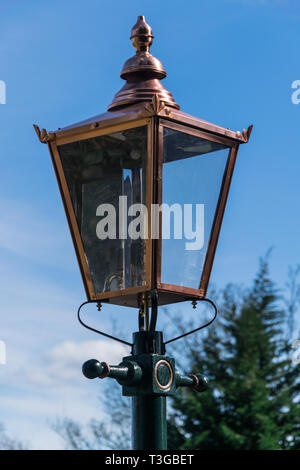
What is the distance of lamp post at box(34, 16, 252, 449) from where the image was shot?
3314mm

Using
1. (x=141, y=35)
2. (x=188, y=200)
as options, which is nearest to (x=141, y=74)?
(x=141, y=35)

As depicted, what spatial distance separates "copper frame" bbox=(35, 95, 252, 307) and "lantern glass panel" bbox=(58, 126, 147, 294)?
3 centimetres

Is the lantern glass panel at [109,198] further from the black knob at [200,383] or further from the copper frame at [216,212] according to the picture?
the black knob at [200,383]

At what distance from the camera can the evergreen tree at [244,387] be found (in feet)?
56.9

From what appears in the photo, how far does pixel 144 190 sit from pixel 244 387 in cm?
1474

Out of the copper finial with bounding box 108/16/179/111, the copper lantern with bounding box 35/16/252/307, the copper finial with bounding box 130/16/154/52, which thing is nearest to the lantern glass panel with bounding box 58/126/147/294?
the copper lantern with bounding box 35/16/252/307

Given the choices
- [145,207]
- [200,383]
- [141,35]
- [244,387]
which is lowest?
[200,383]

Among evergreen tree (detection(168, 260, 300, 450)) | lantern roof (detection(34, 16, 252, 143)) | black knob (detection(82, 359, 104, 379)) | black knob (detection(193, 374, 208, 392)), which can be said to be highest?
evergreen tree (detection(168, 260, 300, 450))

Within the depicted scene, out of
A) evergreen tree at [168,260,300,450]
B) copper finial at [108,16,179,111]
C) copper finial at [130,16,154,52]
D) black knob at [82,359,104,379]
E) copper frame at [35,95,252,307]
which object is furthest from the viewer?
evergreen tree at [168,260,300,450]

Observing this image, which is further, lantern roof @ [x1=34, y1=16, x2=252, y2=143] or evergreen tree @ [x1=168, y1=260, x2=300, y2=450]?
evergreen tree @ [x1=168, y1=260, x2=300, y2=450]

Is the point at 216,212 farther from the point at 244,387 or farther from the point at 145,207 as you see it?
the point at 244,387

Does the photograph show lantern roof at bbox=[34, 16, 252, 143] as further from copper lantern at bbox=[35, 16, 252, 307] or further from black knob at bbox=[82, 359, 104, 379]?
black knob at bbox=[82, 359, 104, 379]

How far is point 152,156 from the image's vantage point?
333cm

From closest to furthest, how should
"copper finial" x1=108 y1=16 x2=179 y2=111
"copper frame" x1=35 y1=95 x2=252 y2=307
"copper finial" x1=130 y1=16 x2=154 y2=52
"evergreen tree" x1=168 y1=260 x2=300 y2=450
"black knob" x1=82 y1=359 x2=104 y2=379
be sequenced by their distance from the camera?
"black knob" x1=82 y1=359 x2=104 y2=379 → "copper frame" x1=35 y1=95 x2=252 y2=307 → "copper finial" x1=108 y1=16 x2=179 y2=111 → "copper finial" x1=130 y1=16 x2=154 y2=52 → "evergreen tree" x1=168 y1=260 x2=300 y2=450
